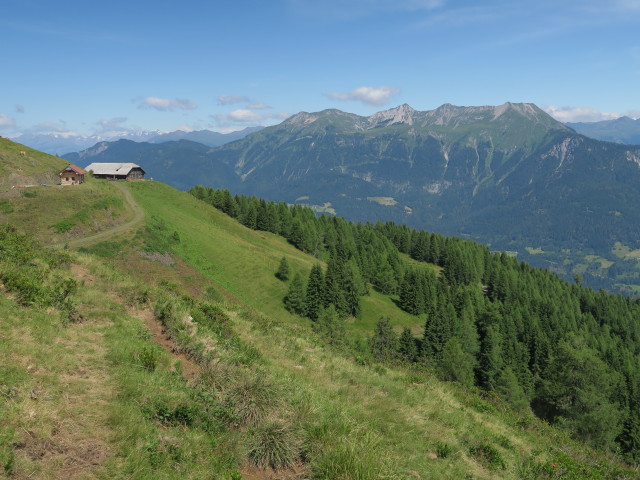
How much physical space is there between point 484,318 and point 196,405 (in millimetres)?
102393

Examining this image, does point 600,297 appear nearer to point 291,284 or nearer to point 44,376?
point 291,284

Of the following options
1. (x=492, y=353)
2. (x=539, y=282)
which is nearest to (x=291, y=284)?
(x=492, y=353)

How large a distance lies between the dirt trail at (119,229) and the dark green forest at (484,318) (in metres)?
30.8

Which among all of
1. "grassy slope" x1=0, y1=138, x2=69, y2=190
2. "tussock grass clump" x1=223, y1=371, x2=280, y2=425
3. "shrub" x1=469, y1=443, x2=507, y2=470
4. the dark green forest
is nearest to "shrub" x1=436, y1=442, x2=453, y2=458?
"shrub" x1=469, y1=443, x2=507, y2=470

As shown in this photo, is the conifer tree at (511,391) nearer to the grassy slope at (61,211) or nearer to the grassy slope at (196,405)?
the grassy slope at (196,405)

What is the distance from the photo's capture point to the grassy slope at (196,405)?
28.6 feet

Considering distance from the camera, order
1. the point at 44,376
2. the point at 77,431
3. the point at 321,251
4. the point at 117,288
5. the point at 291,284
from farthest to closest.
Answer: the point at 321,251
the point at 291,284
the point at 117,288
the point at 44,376
the point at 77,431

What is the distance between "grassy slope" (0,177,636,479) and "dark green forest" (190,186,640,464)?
9423 millimetres

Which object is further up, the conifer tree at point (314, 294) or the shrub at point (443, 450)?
the shrub at point (443, 450)

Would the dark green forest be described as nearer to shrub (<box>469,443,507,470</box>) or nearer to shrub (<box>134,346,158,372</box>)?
shrub (<box>469,443,507,470</box>)

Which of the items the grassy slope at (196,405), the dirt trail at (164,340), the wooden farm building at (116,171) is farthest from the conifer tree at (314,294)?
the wooden farm building at (116,171)

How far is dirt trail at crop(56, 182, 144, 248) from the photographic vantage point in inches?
2069

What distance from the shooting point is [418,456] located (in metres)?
11.9

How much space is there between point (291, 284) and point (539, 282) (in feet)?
377
